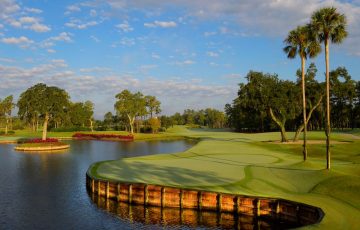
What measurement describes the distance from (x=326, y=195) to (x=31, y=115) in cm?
7871

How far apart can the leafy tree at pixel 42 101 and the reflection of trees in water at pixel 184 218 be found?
63879 mm

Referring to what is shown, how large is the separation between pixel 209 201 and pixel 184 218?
2.60 metres

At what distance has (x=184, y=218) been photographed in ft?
92.3

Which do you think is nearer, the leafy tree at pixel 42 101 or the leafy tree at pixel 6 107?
the leafy tree at pixel 42 101

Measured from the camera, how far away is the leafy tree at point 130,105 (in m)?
149

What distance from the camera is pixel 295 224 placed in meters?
26.0

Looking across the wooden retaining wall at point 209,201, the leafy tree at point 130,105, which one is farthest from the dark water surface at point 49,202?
the leafy tree at point 130,105

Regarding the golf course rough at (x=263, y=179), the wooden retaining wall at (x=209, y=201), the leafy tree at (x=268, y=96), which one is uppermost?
the leafy tree at (x=268, y=96)

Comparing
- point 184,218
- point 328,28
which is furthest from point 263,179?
point 328,28

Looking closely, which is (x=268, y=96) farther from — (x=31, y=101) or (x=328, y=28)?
(x=31, y=101)

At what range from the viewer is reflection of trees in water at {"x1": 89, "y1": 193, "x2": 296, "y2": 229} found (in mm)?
26566

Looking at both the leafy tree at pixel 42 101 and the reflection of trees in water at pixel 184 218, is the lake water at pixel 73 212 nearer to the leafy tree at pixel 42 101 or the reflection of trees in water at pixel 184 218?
the reflection of trees in water at pixel 184 218

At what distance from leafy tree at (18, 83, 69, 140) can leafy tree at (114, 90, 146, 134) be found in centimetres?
5699

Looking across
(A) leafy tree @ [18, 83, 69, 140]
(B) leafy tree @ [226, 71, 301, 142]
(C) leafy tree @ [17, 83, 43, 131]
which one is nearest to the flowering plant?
(A) leafy tree @ [18, 83, 69, 140]
